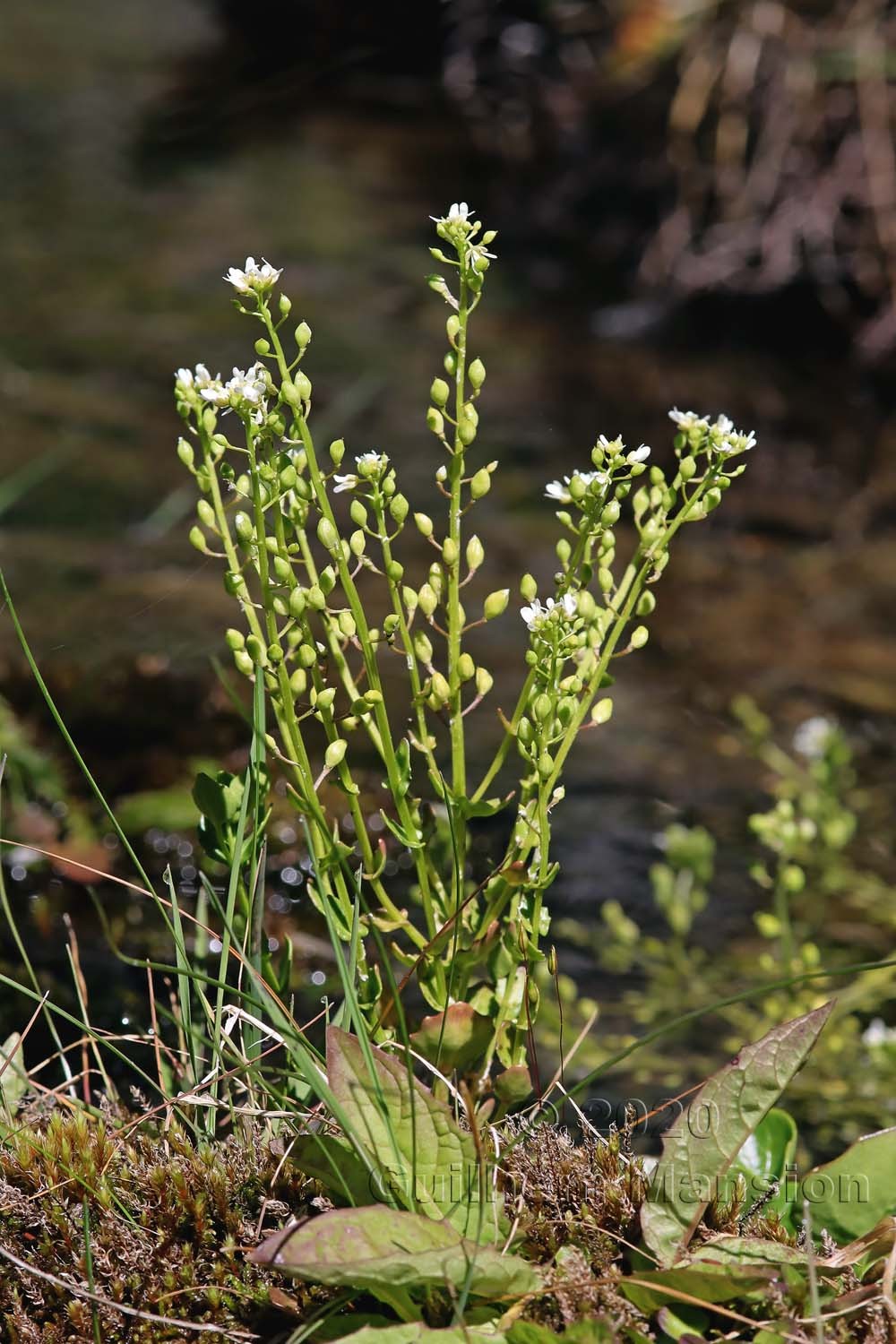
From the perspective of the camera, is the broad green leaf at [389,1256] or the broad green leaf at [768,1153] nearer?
the broad green leaf at [389,1256]

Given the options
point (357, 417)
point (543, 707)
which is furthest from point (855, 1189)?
point (357, 417)

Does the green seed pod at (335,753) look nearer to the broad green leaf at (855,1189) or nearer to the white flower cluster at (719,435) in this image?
the white flower cluster at (719,435)

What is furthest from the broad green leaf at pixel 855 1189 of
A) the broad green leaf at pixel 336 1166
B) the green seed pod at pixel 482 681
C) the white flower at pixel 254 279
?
the white flower at pixel 254 279

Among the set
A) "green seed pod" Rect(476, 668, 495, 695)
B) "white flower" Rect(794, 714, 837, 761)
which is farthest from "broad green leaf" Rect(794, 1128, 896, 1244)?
A: "white flower" Rect(794, 714, 837, 761)

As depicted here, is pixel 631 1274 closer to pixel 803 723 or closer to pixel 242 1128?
pixel 242 1128

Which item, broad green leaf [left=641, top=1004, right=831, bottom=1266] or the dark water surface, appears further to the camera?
the dark water surface

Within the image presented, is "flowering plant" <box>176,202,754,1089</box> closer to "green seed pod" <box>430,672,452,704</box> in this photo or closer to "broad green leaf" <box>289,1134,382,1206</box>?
"green seed pod" <box>430,672,452,704</box>

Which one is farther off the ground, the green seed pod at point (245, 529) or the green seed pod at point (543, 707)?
the green seed pod at point (245, 529)
